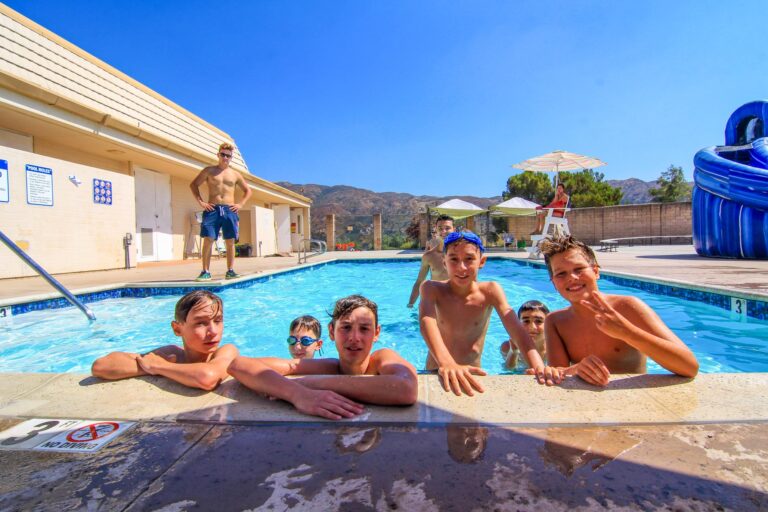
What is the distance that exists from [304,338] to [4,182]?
21.2 ft

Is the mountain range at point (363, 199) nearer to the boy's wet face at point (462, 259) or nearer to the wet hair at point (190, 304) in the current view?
the boy's wet face at point (462, 259)

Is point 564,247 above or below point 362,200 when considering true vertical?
below

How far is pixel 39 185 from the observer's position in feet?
22.5

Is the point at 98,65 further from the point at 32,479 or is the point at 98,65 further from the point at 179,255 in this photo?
the point at 32,479

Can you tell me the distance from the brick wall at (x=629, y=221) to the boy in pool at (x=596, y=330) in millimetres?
19772

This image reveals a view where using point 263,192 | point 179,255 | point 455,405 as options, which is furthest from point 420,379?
point 263,192

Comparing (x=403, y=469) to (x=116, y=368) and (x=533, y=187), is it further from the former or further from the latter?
(x=533, y=187)

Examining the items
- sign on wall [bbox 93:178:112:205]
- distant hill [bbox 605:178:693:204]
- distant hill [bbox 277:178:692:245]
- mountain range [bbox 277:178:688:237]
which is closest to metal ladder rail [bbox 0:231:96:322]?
sign on wall [bbox 93:178:112:205]

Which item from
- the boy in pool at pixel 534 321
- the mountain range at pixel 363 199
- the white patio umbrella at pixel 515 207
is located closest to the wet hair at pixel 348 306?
the boy in pool at pixel 534 321

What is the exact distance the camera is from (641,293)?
6.11 m

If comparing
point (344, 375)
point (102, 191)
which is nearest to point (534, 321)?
point (344, 375)

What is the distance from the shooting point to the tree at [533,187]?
3416 centimetres

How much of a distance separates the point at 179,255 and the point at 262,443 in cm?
1215

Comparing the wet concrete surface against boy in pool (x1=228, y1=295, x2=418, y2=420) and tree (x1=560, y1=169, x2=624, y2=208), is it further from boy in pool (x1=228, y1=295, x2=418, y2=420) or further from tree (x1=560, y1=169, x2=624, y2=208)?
tree (x1=560, y1=169, x2=624, y2=208)
